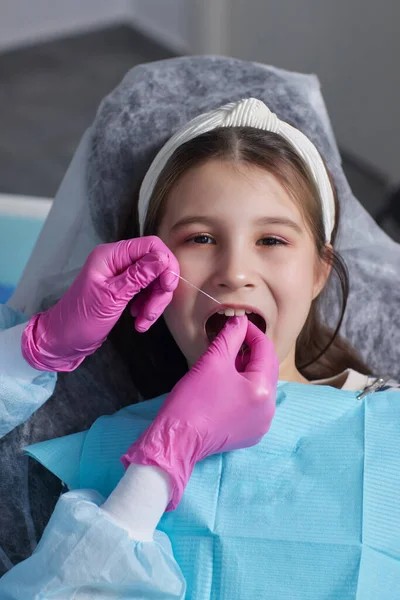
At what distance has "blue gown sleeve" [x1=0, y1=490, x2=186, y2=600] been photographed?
97 cm

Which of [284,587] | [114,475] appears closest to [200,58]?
[114,475]

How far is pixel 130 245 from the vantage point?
1096 millimetres

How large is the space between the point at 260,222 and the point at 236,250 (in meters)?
0.07

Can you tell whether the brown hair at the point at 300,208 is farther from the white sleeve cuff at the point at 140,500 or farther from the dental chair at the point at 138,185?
the white sleeve cuff at the point at 140,500

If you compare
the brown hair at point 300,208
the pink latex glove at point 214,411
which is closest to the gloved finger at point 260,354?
the pink latex glove at point 214,411

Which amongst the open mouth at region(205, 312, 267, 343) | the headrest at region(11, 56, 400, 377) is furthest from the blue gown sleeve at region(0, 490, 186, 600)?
the headrest at region(11, 56, 400, 377)

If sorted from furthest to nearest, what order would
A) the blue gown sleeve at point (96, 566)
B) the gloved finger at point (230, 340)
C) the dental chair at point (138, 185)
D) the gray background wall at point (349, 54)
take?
the gray background wall at point (349, 54), the dental chair at point (138, 185), the gloved finger at point (230, 340), the blue gown sleeve at point (96, 566)

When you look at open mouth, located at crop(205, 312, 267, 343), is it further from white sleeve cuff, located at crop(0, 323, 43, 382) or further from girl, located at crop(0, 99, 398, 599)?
white sleeve cuff, located at crop(0, 323, 43, 382)

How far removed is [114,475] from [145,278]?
0.29 m

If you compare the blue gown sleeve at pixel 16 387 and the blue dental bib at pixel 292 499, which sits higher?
the blue gown sleeve at pixel 16 387

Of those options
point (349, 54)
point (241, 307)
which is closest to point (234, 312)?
point (241, 307)

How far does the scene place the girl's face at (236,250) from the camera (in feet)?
3.67

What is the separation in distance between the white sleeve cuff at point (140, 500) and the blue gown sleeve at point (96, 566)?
0.01 metres

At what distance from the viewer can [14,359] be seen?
116cm
